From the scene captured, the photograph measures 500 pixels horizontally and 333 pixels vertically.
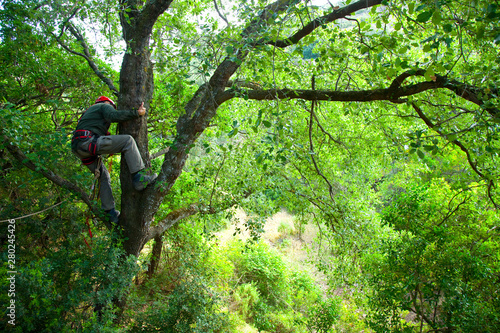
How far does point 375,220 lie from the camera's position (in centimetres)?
635

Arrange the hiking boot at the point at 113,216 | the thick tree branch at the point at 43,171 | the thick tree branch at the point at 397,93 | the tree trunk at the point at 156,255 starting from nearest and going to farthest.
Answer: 1. the thick tree branch at the point at 397,93
2. the thick tree branch at the point at 43,171
3. the hiking boot at the point at 113,216
4. the tree trunk at the point at 156,255

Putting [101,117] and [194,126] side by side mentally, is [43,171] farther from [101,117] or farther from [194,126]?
[194,126]

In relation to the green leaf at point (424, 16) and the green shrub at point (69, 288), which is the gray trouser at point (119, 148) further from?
the green leaf at point (424, 16)

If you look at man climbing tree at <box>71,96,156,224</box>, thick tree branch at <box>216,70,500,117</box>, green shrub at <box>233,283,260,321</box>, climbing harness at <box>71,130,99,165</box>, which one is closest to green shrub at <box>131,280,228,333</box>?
man climbing tree at <box>71,96,156,224</box>

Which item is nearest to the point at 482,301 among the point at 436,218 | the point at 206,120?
the point at 436,218

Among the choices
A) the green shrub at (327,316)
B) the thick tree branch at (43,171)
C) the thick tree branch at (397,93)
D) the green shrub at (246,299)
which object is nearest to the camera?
the thick tree branch at (397,93)

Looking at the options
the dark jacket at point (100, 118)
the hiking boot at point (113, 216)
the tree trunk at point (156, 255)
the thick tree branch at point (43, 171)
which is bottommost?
the hiking boot at point (113, 216)

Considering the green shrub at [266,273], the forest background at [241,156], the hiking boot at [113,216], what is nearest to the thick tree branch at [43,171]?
the forest background at [241,156]

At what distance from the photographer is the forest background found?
8.22ft

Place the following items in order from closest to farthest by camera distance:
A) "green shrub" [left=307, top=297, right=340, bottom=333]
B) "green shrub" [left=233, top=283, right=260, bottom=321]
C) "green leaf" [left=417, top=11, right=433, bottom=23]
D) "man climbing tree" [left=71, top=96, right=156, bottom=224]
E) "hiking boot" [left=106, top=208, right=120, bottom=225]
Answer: "green leaf" [left=417, top=11, right=433, bottom=23]
"man climbing tree" [left=71, top=96, right=156, bottom=224]
"hiking boot" [left=106, top=208, right=120, bottom=225]
"green shrub" [left=307, top=297, right=340, bottom=333]
"green shrub" [left=233, top=283, right=260, bottom=321]

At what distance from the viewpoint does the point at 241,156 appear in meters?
3.89

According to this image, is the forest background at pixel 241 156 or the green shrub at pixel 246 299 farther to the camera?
the green shrub at pixel 246 299

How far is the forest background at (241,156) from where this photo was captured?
2.51 meters

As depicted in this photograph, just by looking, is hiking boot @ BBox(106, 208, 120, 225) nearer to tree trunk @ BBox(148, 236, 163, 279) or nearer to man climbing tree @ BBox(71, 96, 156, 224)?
man climbing tree @ BBox(71, 96, 156, 224)
